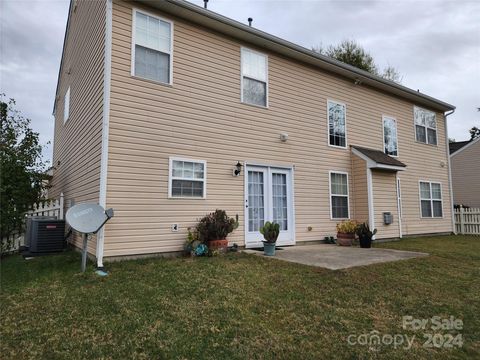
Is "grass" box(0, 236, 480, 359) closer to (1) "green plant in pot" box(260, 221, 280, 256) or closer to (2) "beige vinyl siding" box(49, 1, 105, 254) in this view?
(1) "green plant in pot" box(260, 221, 280, 256)

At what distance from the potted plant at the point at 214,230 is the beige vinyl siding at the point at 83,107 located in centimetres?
212

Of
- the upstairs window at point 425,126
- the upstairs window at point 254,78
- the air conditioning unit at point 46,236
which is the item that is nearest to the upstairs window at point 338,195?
the upstairs window at point 254,78

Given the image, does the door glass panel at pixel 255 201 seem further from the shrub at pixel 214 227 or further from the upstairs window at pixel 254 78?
the upstairs window at pixel 254 78

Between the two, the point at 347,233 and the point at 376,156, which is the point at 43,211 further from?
the point at 376,156

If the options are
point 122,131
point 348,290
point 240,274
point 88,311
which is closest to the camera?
point 88,311

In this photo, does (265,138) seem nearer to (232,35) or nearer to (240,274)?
(232,35)

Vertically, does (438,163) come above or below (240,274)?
above

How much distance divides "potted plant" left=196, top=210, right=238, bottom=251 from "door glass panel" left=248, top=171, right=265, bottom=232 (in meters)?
1.18

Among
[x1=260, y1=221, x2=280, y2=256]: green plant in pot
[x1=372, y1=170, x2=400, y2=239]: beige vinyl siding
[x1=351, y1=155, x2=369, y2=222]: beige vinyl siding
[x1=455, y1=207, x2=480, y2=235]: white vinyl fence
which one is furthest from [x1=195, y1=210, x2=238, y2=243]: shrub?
[x1=455, y1=207, x2=480, y2=235]: white vinyl fence

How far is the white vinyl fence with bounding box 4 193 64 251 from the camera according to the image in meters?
Result: 8.87

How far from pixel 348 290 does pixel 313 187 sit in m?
4.99

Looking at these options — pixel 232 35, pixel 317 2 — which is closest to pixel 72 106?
pixel 232 35

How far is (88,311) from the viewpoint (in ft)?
12.4

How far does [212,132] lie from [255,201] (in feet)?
6.81
